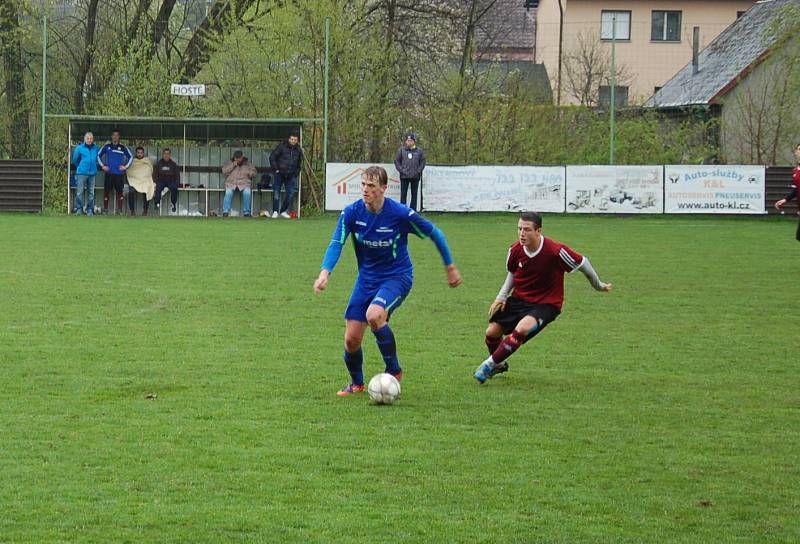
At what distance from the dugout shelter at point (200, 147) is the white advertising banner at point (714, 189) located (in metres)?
8.78

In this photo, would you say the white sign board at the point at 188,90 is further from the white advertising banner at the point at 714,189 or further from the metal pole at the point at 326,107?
the white advertising banner at the point at 714,189

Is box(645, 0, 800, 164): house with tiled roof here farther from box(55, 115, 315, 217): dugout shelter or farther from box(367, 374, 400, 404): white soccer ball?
box(367, 374, 400, 404): white soccer ball

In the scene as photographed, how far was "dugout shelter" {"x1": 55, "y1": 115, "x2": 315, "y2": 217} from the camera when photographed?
30.0m

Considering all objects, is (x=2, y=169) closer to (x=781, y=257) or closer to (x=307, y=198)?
(x=307, y=198)

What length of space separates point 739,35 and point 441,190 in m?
22.1

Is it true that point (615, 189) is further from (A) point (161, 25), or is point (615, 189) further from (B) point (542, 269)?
(B) point (542, 269)

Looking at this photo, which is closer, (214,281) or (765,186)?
(214,281)

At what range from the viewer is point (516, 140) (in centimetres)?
3061

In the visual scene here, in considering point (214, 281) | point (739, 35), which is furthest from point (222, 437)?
point (739, 35)

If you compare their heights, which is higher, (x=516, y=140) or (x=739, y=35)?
(x=739, y=35)

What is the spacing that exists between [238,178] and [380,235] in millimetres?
20886

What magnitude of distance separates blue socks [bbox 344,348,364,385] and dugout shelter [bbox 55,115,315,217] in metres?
21.4

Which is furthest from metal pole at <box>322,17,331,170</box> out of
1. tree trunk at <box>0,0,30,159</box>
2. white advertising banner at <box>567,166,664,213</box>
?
tree trunk at <box>0,0,30,159</box>

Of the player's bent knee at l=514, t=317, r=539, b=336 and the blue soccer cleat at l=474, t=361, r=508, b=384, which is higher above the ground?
the player's bent knee at l=514, t=317, r=539, b=336
